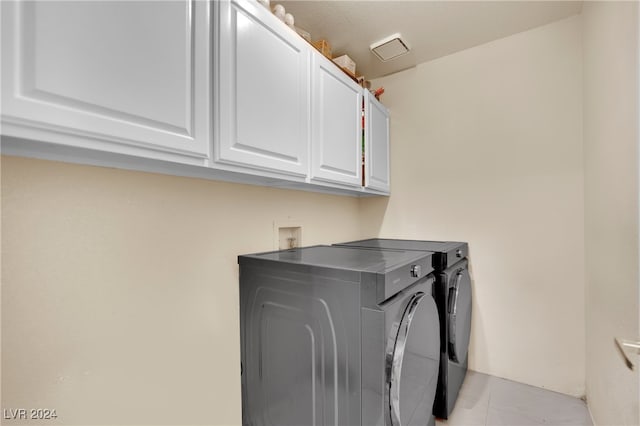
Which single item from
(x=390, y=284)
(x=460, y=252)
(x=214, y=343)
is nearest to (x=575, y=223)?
(x=460, y=252)

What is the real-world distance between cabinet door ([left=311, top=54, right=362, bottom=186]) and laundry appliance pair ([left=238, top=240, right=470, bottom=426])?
2.10 feet

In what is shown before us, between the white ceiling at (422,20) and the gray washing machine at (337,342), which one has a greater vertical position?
the white ceiling at (422,20)

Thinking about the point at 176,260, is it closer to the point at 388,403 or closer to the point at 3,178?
the point at 3,178

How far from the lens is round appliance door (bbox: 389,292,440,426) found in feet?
3.54

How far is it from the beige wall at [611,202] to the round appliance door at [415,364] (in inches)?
27.1

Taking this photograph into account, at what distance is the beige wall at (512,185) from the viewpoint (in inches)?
76.7

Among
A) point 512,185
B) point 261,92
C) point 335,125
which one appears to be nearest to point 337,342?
point 261,92

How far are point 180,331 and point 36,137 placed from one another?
0.94 m

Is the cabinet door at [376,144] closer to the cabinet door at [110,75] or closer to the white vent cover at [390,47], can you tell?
the white vent cover at [390,47]

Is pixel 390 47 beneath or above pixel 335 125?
above

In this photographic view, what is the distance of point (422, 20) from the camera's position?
191 centimetres

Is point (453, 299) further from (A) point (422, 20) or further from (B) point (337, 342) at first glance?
(A) point (422, 20)

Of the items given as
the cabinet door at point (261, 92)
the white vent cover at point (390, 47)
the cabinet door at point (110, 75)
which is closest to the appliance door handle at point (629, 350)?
the cabinet door at point (261, 92)

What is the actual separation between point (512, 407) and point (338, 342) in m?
1.56
